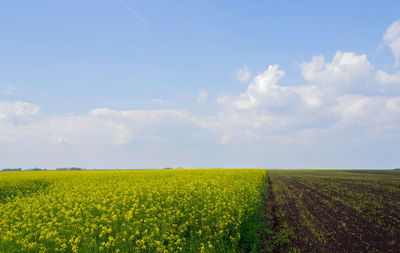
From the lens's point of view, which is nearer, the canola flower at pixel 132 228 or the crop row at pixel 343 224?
the canola flower at pixel 132 228

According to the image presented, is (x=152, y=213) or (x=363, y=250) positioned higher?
(x=152, y=213)

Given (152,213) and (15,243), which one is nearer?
(15,243)

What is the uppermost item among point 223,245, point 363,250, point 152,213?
point 152,213

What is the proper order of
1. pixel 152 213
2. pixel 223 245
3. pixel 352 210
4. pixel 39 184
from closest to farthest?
pixel 223 245 → pixel 152 213 → pixel 352 210 → pixel 39 184

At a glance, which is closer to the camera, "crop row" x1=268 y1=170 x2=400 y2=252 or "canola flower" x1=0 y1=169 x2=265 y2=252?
"canola flower" x1=0 y1=169 x2=265 y2=252

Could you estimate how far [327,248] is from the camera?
31.2 ft

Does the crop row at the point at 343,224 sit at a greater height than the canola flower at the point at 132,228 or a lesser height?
lesser

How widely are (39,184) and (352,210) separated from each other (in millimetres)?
29265

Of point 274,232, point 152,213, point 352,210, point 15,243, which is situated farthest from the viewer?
point 352,210

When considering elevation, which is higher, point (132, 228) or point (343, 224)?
point (132, 228)


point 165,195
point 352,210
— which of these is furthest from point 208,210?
point 352,210

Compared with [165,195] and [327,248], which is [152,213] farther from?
[327,248]

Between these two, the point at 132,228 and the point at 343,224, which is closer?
the point at 132,228

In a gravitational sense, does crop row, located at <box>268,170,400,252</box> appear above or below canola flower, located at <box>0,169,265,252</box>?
below
